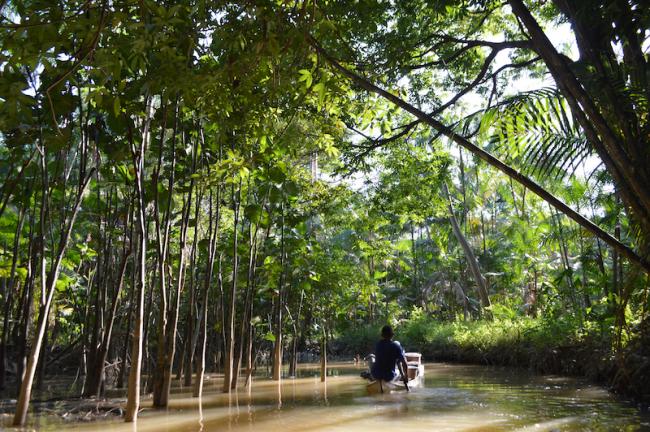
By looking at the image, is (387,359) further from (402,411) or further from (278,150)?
(278,150)

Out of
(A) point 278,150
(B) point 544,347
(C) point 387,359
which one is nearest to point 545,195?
(A) point 278,150

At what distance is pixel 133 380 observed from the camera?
22.2ft

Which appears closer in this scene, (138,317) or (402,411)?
(138,317)

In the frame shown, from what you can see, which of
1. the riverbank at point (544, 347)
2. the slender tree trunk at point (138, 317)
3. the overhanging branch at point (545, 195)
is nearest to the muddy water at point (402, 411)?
the slender tree trunk at point (138, 317)

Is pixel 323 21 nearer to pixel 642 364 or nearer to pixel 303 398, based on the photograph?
pixel 642 364

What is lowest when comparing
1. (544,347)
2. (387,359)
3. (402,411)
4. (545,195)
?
(402,411)

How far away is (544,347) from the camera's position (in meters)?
14.2

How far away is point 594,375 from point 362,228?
6376 millimetres

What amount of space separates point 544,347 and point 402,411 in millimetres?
7722

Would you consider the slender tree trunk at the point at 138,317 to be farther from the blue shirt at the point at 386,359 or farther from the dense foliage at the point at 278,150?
the blue shirt at the point at 386,359

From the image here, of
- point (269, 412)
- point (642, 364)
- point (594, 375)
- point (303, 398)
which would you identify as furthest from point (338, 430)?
point (594, 375)

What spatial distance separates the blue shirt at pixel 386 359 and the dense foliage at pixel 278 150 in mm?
2915

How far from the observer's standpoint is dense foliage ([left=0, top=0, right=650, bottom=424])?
338 centimetres

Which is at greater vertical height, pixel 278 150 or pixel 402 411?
pixel 278 150
